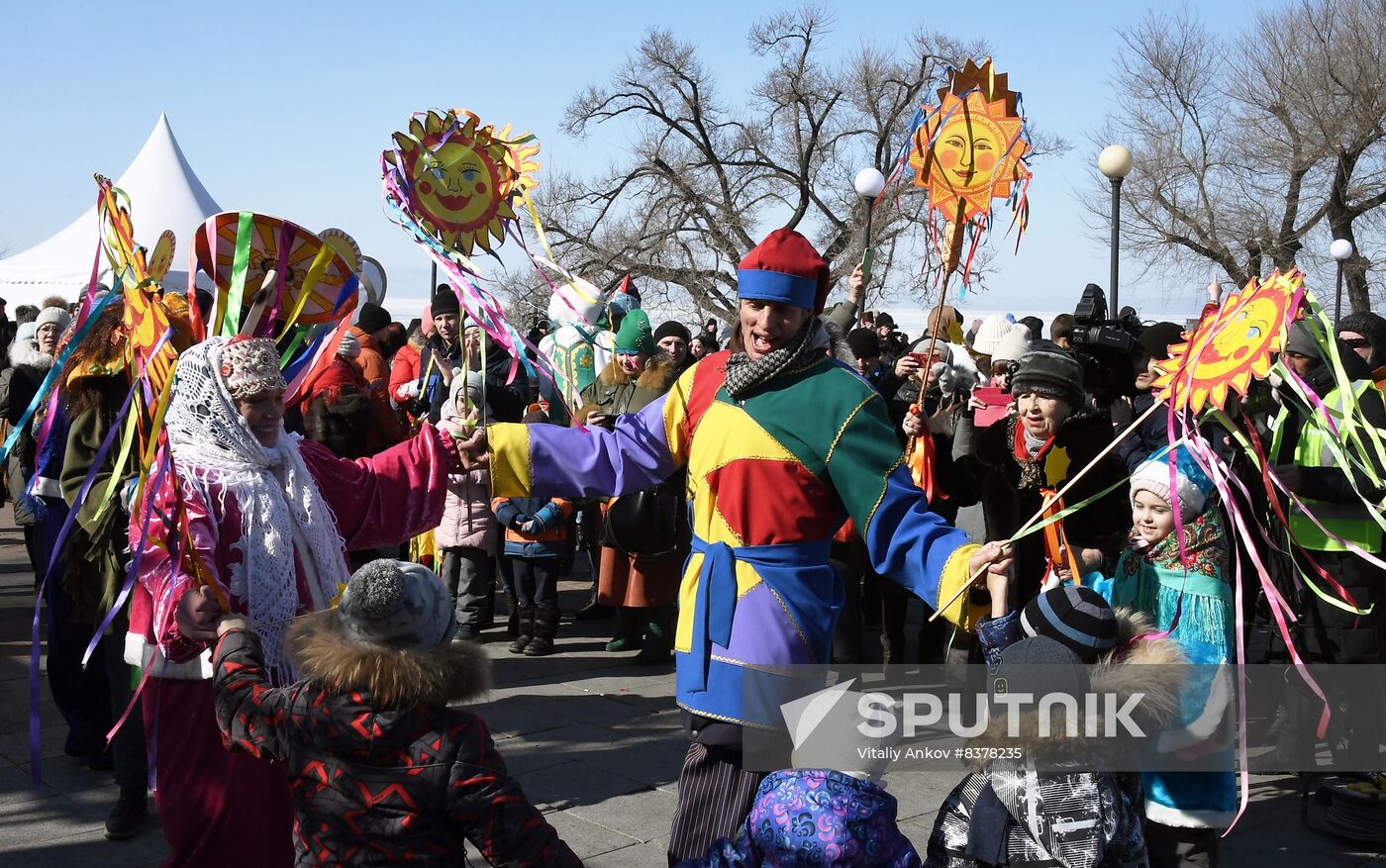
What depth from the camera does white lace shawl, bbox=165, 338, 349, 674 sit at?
128 inches

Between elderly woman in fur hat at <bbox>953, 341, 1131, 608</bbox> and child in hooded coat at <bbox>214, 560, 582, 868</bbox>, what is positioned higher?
elderly woman in fur hat at <bbox>953, 341, 1131, 608</bbox>

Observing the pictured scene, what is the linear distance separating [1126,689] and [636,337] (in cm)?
524

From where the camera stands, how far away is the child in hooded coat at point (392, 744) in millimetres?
2541

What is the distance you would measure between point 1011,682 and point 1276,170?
22912 millimetres

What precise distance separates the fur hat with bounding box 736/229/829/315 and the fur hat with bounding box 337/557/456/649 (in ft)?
3.91

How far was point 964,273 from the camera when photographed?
4.81 metres

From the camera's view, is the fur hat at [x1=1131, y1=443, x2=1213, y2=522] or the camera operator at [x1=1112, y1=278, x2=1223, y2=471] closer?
the fur hat at [x1=1131, y1=443, x2=1213, y2=522]

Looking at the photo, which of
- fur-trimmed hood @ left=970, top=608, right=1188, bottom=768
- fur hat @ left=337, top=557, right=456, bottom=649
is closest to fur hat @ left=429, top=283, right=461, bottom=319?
fur hat @ left=337, top=557, right=456, bottom=649

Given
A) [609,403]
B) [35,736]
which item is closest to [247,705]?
[35,736]

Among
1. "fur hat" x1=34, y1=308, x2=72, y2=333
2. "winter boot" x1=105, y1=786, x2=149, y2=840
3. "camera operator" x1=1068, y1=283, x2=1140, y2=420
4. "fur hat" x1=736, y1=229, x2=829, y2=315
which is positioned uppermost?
"fur hat" x1=34, y1=308, x2=72, y2=333

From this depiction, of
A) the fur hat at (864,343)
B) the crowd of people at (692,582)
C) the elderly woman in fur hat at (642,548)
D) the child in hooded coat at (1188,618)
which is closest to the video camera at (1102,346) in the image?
the crowd of people at (692,582)

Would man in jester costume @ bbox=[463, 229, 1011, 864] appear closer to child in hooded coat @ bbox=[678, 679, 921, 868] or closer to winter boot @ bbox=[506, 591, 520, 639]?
child in hooded coat @ bbox=[678, 679, 921, 868]

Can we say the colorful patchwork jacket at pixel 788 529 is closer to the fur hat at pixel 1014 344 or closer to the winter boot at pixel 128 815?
the winter boot at pixel 128 815

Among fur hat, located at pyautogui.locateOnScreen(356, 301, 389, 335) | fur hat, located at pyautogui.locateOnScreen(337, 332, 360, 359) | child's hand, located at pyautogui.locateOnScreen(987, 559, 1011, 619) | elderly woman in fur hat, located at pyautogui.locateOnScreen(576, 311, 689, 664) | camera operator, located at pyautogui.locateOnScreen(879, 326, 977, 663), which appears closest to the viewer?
child's hand, located at pyautogui.locateOnScreen(987, 559, 1011, 619)
